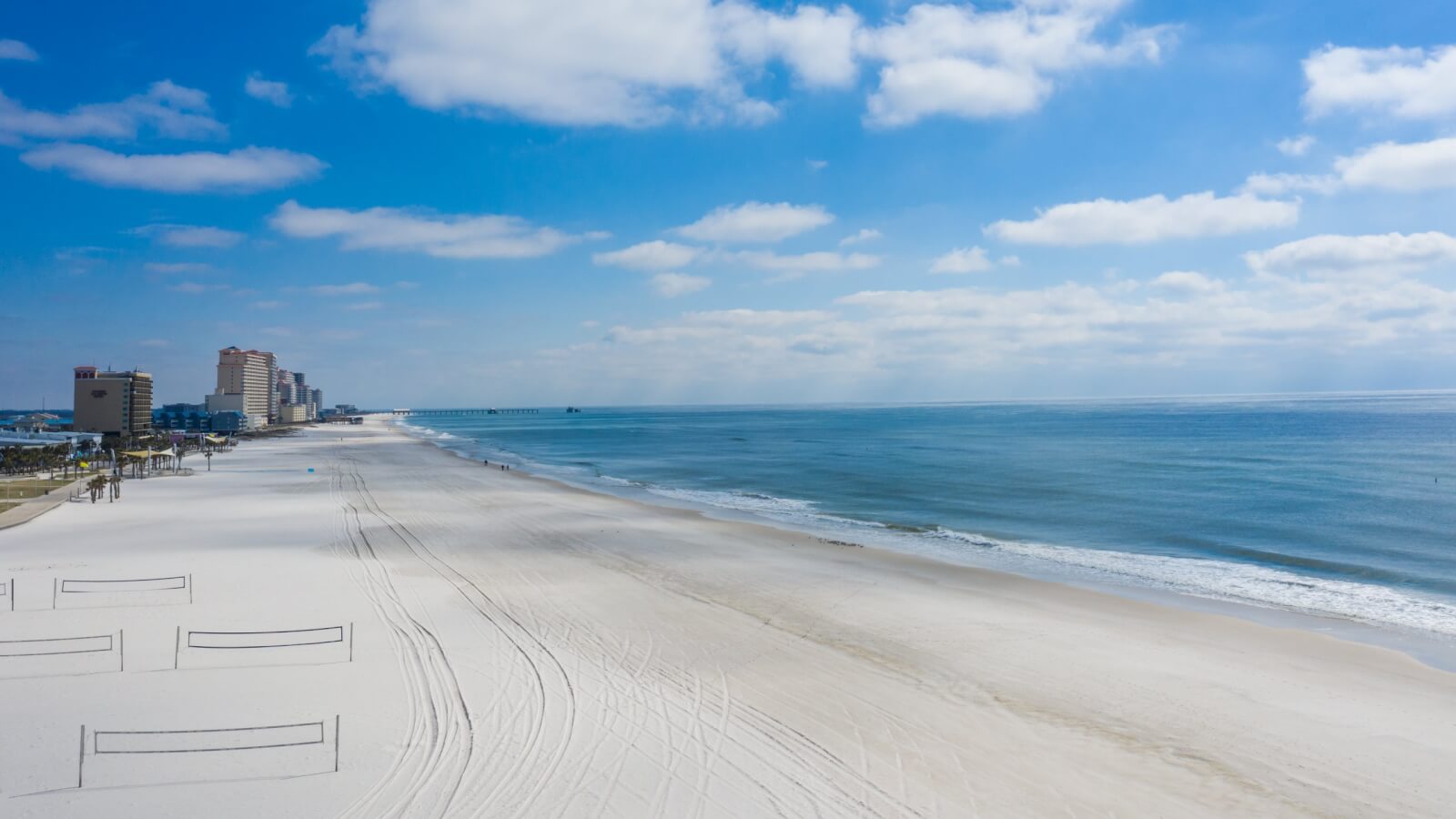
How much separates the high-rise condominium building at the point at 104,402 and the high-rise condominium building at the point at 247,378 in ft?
162

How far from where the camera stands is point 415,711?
9.91 m

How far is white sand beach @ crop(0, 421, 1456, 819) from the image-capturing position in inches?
316

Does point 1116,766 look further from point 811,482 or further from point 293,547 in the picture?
point 811,482

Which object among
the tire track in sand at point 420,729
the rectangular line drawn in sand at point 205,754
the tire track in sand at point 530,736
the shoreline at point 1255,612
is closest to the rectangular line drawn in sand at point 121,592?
the tire track in sand at point 420,729

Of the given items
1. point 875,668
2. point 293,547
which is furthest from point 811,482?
point 875,668

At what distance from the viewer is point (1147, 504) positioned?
32938 mm

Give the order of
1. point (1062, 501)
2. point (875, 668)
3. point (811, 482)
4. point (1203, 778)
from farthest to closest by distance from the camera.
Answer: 1. point (811, 482)
2. point (1062, 501)
3. point (875, 668)
4. point (1203, 778)

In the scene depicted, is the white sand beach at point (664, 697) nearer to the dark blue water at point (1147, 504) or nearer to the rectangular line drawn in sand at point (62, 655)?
the rectangular line drawn in sand at point (62, 655)

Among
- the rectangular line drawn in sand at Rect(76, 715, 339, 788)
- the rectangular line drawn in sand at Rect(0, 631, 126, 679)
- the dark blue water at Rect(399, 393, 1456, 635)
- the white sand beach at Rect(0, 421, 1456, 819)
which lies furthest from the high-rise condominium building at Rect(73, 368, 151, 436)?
the rectangular line drawn in sand at Rect(76, 715, 339, 788)

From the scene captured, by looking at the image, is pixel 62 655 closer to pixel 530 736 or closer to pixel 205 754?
pixel 205 754

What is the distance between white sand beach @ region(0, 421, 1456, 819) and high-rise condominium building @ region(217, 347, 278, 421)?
6566 inches

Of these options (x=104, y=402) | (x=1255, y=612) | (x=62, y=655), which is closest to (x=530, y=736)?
(x=62, y=655)

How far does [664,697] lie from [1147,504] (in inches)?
1144

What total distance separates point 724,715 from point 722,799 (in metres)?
2.18
